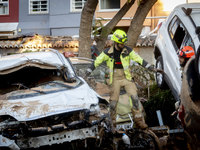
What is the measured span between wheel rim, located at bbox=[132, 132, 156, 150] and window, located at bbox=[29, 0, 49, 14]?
1473 cm

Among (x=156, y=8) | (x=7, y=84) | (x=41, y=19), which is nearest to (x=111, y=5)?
(x=156, y=8)

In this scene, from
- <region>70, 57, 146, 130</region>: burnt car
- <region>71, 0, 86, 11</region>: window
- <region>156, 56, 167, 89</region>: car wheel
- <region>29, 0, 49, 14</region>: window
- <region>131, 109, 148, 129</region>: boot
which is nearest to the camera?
<region>131, 109, 148, 129</region>: boot

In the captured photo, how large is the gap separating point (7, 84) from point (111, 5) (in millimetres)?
A: 12850

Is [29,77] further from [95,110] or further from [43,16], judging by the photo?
[43,16]

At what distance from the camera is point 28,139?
4234 mm

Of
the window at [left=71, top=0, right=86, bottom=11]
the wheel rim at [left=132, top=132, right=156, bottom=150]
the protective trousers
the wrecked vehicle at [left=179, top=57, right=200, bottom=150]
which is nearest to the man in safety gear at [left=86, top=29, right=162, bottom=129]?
the protective trousers

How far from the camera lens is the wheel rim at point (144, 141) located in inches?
207

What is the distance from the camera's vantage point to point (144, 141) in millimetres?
5324

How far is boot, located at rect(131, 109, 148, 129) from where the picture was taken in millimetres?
5469

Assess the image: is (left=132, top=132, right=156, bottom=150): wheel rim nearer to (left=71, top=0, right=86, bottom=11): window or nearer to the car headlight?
the car headlight

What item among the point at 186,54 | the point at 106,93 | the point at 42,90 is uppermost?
the point at 186,54

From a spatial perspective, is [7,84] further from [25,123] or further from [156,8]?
[156,8]

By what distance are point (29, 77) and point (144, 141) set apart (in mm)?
2587

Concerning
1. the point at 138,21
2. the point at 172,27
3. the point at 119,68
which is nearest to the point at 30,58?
the point at 119,68
